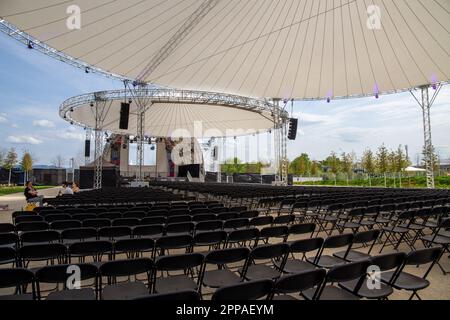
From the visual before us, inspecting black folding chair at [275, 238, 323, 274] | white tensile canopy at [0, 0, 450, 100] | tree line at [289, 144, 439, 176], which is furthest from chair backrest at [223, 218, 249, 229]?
tree line at [289, 144, 439, 176]

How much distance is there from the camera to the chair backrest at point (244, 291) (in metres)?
1.81

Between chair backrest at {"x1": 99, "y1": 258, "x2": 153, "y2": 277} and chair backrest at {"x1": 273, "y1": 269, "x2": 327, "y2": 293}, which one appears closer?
chair backrest at {"x1": 273, "y1": 269, "x2": 327, "y2": 293}

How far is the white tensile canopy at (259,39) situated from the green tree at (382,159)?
10994 mm

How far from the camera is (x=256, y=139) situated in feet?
141

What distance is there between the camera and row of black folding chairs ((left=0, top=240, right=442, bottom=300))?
6.97 ft

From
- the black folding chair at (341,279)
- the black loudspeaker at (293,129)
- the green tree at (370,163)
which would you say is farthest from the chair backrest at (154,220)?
the green tree at (370,163)

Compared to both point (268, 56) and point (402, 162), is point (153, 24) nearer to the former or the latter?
point (268, 56)

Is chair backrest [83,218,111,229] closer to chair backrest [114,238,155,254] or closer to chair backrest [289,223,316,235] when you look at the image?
chair backrest [114,238,155,254]

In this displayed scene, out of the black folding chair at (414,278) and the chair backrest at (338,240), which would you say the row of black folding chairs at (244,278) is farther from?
the chair backrest at (338,240)

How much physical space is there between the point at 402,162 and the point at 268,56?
64.0 feet

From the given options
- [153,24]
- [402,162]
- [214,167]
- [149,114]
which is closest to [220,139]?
[214,167]

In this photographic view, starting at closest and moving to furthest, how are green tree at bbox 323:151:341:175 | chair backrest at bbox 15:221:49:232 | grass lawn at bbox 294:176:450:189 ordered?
1. chair backrest at bbox 15:221:49:232
2. grass lawn at bbox 294:176:450:189
3. green tree at bbox 323:151:341:175

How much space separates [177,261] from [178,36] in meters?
14.3

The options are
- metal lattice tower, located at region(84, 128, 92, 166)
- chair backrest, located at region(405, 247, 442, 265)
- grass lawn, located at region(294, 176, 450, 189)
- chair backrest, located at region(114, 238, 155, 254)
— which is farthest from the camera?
metal lattice tower, located at region(84, 128, 92, 166)
